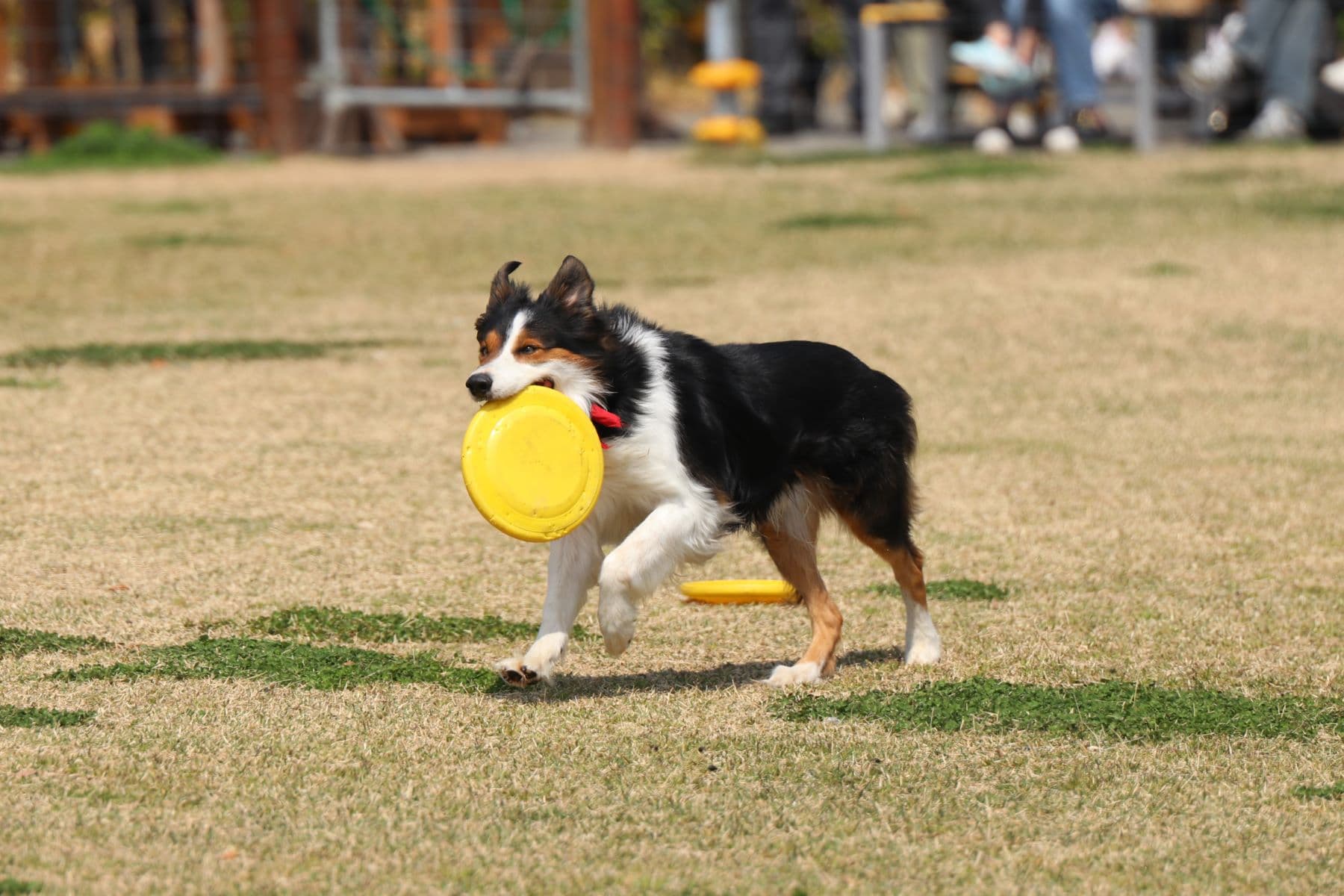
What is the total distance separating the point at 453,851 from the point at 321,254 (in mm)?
10731

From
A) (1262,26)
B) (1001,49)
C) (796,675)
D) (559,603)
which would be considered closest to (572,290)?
(559,603)

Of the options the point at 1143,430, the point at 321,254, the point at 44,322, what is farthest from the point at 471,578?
the point at 321,254

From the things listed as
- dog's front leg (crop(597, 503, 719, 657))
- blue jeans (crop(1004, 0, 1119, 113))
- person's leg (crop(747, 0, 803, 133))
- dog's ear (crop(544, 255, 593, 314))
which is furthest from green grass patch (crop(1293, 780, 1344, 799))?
person's leg (crop(747, 0, 803, 133))

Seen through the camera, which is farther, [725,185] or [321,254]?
[725,185]

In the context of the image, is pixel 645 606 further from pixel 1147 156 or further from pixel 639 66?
pixel 639 66

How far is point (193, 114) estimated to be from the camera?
2186 centimetres

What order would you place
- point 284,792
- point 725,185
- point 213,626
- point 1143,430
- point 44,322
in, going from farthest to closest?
1. point 725,185
2. point 44,322
3. point 1143,430
4. point 213,626
5. point 284,792

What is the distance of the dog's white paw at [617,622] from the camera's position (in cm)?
509

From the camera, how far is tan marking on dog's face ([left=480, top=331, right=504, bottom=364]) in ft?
16.5

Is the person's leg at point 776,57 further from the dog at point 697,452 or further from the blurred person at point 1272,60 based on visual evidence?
the dog at point 697,452

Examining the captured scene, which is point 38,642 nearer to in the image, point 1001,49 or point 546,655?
point 546,655

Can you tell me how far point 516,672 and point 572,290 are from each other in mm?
992

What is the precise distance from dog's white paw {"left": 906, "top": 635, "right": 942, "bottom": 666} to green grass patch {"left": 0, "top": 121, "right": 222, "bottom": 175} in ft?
52.3

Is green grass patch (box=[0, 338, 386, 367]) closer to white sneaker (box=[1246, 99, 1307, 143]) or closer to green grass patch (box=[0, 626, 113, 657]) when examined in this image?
green grass patch (box=[0, 626, 113, 657])
